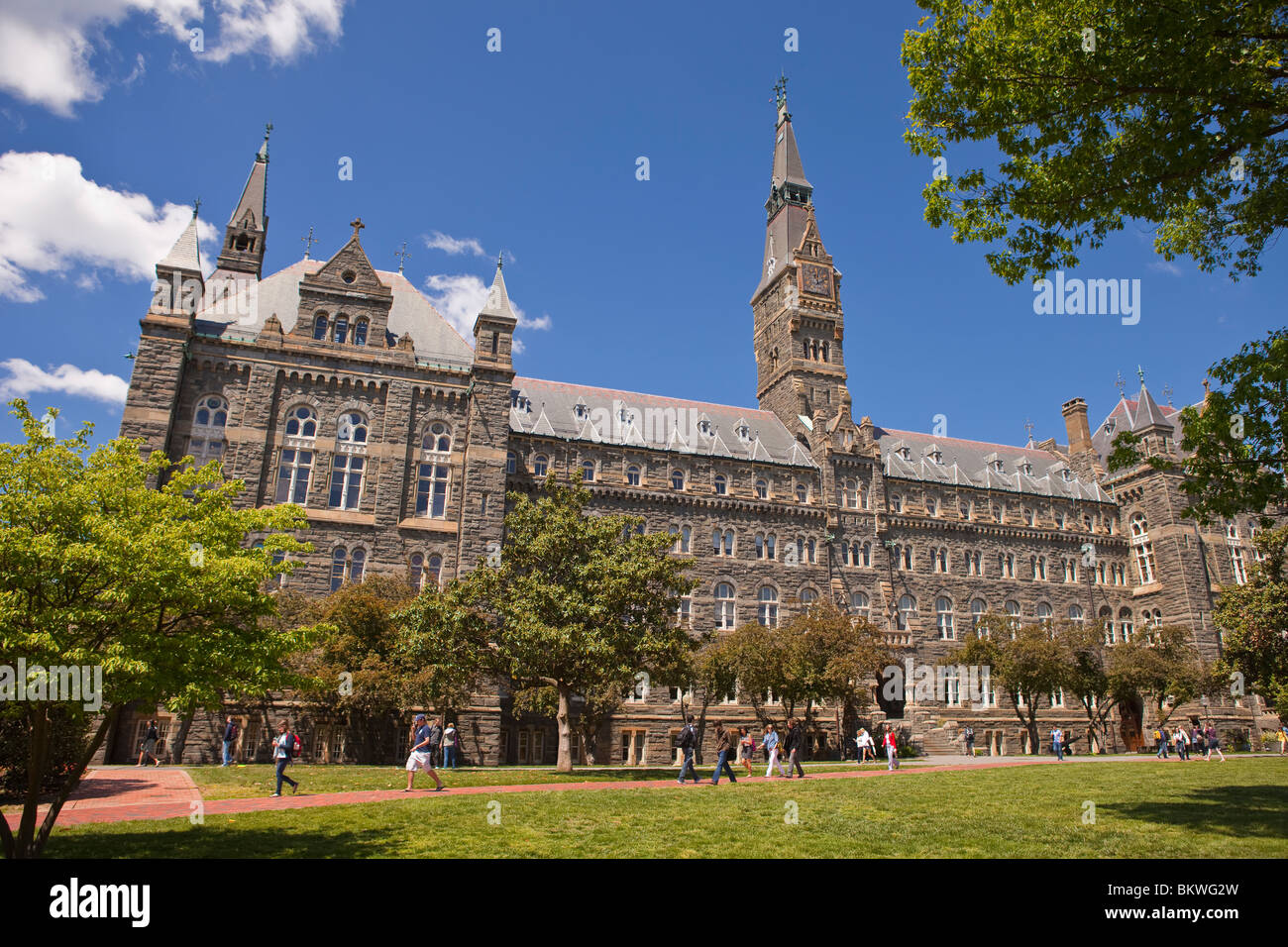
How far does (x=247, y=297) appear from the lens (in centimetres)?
4216

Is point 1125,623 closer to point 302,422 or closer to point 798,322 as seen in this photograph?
point 798,322

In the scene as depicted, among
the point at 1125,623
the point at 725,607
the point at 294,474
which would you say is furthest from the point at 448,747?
the point at 1125,623

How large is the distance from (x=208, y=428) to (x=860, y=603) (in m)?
36.8

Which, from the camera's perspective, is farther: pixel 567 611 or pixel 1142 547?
pixel 1142 547

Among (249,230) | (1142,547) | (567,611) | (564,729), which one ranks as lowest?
(564,729)

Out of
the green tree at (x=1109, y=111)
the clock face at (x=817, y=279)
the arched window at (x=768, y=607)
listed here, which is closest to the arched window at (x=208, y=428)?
the arched window at (x=768, y=607)

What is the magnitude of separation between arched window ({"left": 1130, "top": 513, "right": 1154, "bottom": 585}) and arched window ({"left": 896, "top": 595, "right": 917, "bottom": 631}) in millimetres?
18374

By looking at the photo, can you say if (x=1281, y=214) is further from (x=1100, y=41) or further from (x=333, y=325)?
(x=333, y=325)

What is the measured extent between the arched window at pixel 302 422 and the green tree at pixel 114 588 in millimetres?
28212

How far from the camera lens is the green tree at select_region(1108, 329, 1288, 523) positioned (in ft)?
42.9

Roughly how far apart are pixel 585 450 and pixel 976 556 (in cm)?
2723

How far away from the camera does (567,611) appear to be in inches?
1107

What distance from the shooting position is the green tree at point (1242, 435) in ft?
42.9

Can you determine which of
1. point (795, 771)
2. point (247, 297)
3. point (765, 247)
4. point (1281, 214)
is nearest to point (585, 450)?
point (247, 297)
